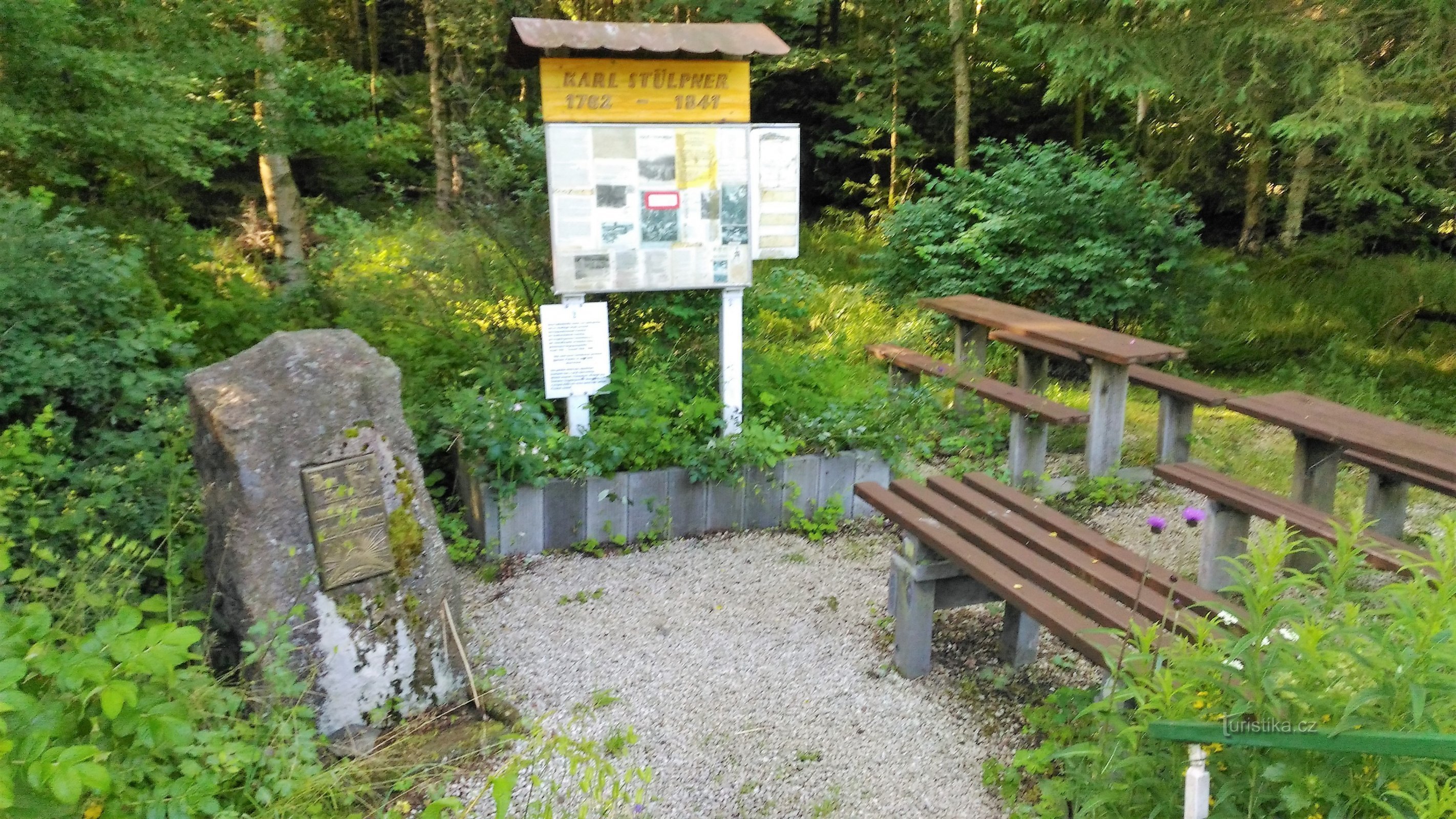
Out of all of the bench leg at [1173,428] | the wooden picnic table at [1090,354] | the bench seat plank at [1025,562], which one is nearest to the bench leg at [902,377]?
the wooden picnic table at [1090,354]

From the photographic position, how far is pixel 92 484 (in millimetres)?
3885

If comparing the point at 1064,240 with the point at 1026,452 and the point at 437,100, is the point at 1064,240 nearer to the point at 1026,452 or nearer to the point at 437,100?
the point at 1026,452

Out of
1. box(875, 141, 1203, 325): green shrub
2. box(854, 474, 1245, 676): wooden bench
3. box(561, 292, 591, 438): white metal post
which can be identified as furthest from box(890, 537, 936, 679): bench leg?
box(875, 141, 1203, 325): green shrub

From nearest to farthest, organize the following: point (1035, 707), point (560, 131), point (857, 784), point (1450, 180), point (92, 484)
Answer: point (857, 784)
point (1035, 707)
point (92, 484)
point (560, 131)
point (1450, 180)

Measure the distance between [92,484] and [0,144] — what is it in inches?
90.1

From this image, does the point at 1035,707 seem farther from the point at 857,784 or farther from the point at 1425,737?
the point at 1425,737

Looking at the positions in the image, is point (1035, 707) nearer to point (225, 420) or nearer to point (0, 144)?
point (225, 420)

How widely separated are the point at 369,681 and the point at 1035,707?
90.8 inches

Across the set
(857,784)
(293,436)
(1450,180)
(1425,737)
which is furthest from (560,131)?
(1450,180)

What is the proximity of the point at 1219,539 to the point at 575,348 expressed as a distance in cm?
319

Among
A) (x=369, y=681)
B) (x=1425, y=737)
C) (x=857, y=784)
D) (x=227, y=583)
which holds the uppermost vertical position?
(x=1425, y=737)

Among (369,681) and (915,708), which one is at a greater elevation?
(369,681)

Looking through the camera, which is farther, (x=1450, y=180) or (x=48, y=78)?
(x=1450, y=180)

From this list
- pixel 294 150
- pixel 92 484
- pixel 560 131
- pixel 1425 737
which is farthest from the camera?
pixel 294 150
